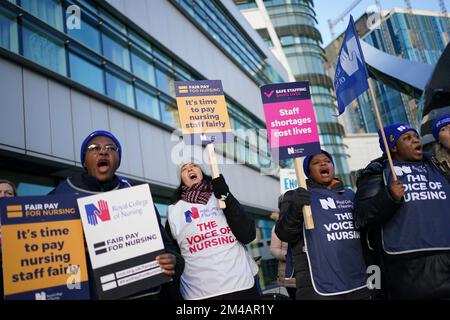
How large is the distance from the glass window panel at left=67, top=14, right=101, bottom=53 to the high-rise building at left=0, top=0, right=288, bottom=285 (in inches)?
1.0

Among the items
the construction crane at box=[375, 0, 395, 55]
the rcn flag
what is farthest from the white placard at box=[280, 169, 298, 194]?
the construction crane at box=[375, 0, 395, 55]

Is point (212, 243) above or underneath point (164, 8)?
underneath

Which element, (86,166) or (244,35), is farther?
(244,35)

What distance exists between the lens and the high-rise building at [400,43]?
231 ft

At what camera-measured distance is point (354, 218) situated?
3.22 meters

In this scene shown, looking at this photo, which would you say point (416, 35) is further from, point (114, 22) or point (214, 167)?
point (214, 167)

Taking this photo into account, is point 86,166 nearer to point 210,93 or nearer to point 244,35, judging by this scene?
point 210,93

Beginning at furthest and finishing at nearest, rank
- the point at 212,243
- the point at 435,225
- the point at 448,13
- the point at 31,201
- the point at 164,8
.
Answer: the point at 448,13
the point at 164,8
the point at 212,243
the point at 435,225
the point at 31,201

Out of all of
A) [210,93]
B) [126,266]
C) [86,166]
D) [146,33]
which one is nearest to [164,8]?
→ [146,33]

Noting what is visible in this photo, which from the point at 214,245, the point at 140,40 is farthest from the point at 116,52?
the point at 214,245

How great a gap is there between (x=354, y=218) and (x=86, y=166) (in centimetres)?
209

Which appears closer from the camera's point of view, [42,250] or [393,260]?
[42,250]

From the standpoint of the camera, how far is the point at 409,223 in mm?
2896

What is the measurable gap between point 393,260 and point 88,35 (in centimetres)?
801
